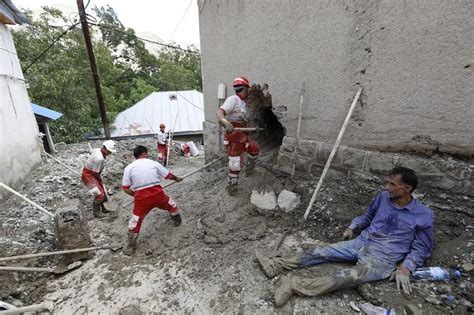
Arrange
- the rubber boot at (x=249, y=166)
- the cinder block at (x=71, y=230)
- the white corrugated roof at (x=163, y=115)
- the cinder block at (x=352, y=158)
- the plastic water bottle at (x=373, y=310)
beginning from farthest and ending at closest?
1. the white corrugated roof at (x=163, y=115)
2. the rubber boot at (x=249, y=166)
3. the cinder block at (x=71, y=230)
4. the cinder block at (x=352, y=158)
5. the plastic water bottle at (x=373, y=310)

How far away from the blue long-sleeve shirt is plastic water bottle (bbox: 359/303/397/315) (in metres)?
0.46

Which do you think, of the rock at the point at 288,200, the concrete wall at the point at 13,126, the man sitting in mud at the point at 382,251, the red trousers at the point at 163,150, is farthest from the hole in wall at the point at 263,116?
the red trousers at the point at 163,150

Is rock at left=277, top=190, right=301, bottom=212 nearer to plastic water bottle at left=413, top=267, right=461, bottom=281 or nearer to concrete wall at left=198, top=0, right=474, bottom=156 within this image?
concrete wall at left=198, top=0, right=474, bottom=156

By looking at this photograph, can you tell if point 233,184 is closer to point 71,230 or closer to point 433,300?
point 71,230

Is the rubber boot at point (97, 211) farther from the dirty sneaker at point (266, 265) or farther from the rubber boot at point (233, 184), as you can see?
the dirty sneaker at point (266, 265)

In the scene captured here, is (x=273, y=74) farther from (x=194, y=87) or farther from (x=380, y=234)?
(x=194, y=87)

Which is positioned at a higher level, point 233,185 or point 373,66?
point 373,66

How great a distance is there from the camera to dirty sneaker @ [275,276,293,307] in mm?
2187

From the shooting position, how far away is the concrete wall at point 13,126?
5.20 metres

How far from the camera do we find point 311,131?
359 centimetres

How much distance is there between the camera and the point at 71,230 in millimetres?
3328

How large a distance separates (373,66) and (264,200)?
2.20 metres

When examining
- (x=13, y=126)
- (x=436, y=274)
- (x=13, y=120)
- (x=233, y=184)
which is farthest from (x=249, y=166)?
(x=13, y=120)

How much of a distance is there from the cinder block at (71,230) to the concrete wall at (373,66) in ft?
10.6
